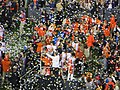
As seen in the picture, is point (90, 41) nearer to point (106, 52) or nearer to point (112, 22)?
point (106, 52)

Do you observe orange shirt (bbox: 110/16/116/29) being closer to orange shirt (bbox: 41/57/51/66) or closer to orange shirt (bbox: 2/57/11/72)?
orange shirt (bbox: 41/57/51/66)

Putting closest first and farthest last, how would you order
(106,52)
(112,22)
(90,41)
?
(106,52), (90,41), (112,22)

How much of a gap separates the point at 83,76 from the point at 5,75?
11.3ft

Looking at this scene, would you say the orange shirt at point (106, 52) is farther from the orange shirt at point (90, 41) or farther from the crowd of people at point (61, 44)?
the orange shirt at point (90, 41)

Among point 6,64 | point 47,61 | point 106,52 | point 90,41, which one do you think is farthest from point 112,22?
point 6,64

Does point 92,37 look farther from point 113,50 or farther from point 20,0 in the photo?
point 20,0

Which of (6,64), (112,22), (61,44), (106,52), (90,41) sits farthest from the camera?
(112,22)

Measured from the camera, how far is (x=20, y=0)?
29531mm

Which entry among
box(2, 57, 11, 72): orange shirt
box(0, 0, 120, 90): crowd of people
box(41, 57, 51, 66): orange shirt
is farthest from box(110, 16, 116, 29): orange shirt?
box(2, 57, 11, 72): orange shirt

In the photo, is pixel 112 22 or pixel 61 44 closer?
pixel 61 44

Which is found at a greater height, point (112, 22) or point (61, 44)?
point (112, 22)

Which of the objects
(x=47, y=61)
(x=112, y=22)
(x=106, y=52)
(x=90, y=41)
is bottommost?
(x=106, y=52)

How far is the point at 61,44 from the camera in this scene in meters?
24.0

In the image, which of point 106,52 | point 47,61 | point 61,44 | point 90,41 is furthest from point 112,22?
point 47,61
